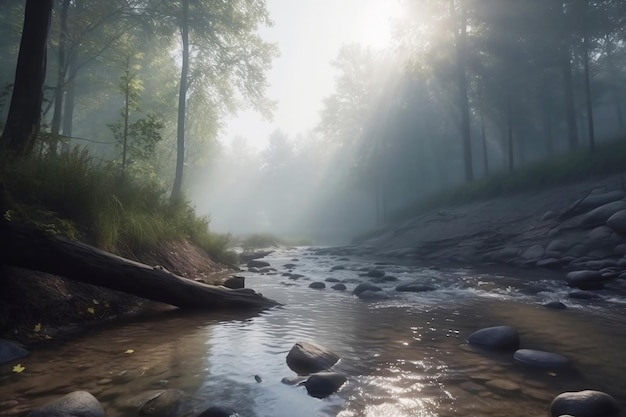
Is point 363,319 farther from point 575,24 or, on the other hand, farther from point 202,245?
point 575,24

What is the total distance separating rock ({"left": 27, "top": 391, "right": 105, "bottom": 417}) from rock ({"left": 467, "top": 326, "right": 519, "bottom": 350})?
3034mm

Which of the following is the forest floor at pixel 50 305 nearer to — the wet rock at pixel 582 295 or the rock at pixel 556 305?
the rock at pixel 556 305

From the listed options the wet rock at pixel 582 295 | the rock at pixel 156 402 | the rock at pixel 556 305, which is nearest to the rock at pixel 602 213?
the wet rock at pixel 582 295

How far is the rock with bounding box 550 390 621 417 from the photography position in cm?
220

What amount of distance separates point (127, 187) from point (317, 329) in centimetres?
475

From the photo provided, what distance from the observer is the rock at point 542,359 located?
3047mm

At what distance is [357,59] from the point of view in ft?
120

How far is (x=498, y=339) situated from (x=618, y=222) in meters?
7.13

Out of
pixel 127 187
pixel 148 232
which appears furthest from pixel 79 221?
pixel 127 187

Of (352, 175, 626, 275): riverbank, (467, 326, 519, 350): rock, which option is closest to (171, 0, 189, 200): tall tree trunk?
(352, 175, 626, 275): riverbank

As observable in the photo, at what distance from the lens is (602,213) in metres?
9.59

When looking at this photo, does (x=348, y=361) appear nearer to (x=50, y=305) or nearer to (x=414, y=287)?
(x=50, y=305)

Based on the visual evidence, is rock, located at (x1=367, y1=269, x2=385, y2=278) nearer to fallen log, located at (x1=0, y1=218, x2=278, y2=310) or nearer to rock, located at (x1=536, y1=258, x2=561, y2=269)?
rock, located at (x1=536, y1=258, x2=561, y2=269)

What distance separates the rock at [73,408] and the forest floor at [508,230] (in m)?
9.46
